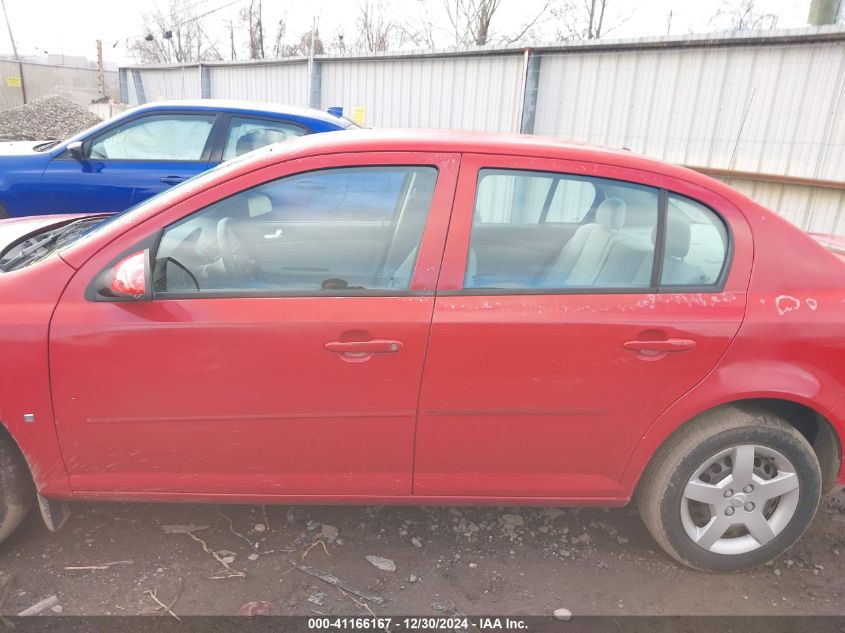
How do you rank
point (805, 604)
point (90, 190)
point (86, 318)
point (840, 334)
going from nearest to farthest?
point (86, 318) → point (840, 334) → point (805, 604) → point (90, 190)

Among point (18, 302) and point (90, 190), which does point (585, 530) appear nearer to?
point (18, 302)

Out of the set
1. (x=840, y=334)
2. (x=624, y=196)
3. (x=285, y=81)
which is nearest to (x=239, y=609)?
(x=624, y=196)

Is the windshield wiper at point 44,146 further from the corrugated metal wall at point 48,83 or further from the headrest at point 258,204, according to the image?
the corrugated metal wall at point 48,83

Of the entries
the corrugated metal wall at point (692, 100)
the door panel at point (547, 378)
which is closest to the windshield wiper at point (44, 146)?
the door panel at point (547, 378)

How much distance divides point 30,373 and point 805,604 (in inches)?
122

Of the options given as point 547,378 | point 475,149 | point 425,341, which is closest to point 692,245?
point 547,378

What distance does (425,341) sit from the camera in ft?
7.08

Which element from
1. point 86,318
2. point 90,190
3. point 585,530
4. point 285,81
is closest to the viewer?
point 86,318

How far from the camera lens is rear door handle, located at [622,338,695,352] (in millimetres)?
2213

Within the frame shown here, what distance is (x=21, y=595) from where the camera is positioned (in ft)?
7.34

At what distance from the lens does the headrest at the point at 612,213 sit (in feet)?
7.82

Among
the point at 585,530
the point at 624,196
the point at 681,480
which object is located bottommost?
the point at 585,530

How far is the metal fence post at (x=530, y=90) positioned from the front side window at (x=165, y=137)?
16.6 feet

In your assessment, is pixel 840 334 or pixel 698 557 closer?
pixel 840 334
